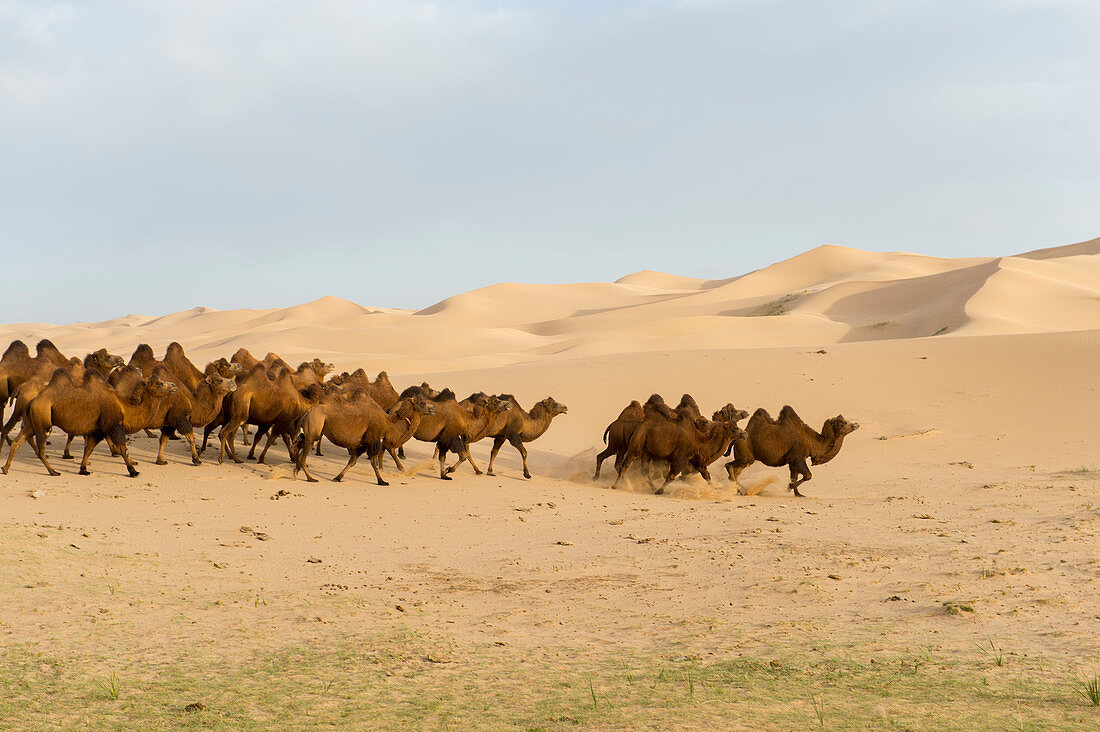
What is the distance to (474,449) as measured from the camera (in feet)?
57.7

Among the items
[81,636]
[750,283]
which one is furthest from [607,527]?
[750,283]

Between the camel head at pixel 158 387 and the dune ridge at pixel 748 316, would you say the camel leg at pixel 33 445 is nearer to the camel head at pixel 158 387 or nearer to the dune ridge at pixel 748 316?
the camel head at pixel 158 387

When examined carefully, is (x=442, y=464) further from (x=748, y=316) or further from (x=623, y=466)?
(x=748, y=316)

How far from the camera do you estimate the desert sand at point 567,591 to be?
498cm

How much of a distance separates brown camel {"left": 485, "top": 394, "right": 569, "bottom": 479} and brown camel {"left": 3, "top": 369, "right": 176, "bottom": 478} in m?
4.94

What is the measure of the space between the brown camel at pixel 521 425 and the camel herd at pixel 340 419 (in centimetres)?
2

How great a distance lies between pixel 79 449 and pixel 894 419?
1521cm

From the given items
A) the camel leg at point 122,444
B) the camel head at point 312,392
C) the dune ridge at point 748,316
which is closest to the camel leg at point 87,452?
the camel leg at point 122,444

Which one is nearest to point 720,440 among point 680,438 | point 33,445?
point 680,438

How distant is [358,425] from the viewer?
508 inches

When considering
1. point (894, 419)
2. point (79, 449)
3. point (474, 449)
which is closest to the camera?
point (79, 449)

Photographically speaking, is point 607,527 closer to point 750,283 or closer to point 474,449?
point 474,449

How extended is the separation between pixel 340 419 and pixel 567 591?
→ 6028 mm

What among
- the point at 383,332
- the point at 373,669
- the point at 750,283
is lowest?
the point at 373,669
